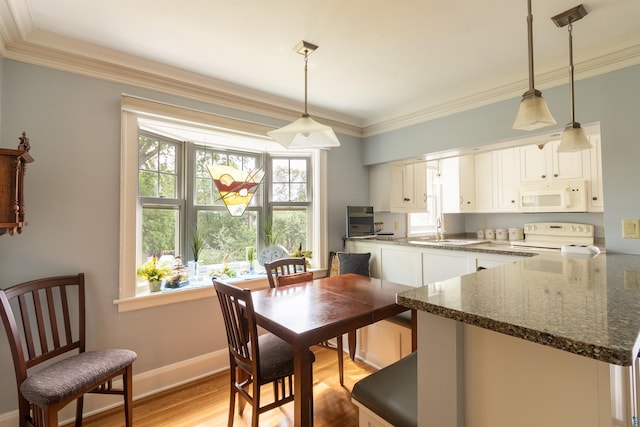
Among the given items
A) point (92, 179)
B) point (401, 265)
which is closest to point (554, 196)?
point (401, 265)

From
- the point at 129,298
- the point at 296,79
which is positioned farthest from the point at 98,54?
the point at 129,298

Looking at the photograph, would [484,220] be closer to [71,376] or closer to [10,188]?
[71,376]

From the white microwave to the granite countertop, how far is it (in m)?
2.77

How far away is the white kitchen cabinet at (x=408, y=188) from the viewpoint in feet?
11.5

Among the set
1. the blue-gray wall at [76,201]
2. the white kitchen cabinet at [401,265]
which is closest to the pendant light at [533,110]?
the white kitchen cabinet at [401,265]

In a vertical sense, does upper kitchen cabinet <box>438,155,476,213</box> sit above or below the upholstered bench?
above

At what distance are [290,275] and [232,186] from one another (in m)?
0.92

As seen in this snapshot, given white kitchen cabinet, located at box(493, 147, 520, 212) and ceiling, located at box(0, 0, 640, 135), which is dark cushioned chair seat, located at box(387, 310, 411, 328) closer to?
ceiling, located at box(0, 0, 640, 135)

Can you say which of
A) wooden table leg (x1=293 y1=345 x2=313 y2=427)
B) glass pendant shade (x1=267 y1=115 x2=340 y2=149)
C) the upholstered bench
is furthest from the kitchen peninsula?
glass pendant shade (x1=267 y1=115 x2=340 y2=149)

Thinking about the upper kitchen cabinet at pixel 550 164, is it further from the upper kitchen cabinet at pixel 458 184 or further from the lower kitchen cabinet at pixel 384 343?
the lower kitchen cabinet at pixel 384 343

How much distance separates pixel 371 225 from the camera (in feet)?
11.5

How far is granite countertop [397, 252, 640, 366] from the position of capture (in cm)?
54

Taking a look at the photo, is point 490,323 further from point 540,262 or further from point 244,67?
point 244,67

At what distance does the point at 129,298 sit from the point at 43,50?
5.57 feet
